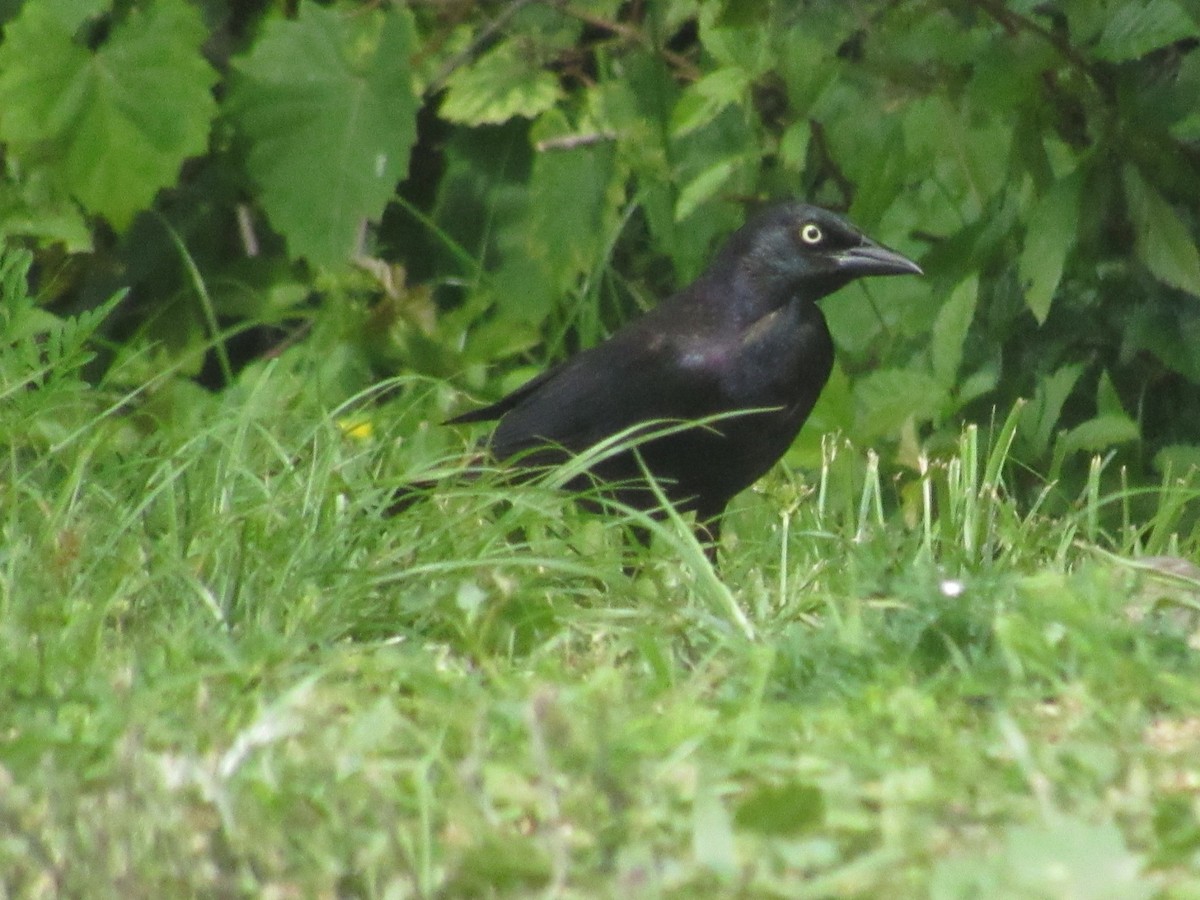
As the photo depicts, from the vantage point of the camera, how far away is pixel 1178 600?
2.86m

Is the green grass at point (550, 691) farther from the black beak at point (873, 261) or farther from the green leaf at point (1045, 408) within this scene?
the black beak at point (873, 261)

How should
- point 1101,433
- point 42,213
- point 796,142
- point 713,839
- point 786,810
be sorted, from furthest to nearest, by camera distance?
point 42,213 → point 796,142 → point 1101,433 → point 786,810 → point 713,839

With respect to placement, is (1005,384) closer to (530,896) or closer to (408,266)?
(408,266)

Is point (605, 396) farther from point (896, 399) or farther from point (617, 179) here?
point (617, 179)

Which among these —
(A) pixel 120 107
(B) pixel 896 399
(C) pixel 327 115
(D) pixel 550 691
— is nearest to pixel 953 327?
(B) pixel 896 399

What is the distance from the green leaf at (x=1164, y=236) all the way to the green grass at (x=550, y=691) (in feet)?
1.62

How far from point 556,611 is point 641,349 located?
161 cm

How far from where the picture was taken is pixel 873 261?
176 inches

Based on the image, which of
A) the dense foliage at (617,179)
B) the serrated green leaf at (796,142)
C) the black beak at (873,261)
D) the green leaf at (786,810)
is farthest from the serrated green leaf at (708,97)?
the green leaf at (786,810)

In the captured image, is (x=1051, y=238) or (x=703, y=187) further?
(x=703, y=187)

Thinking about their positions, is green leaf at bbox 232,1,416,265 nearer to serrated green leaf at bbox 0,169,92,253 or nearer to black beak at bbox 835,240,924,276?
serrated green leaf at bbox 0,169,92,253

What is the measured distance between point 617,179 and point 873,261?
3.07ft

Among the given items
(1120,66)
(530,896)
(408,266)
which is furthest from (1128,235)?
(530,896)

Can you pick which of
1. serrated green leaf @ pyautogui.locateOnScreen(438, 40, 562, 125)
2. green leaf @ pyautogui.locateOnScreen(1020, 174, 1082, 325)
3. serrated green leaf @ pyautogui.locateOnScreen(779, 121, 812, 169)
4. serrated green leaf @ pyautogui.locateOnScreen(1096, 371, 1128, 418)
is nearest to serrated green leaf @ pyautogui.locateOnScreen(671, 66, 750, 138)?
serrated green leaf @ pyautogui.locateOnScreen(779, 121, 812, 169)
